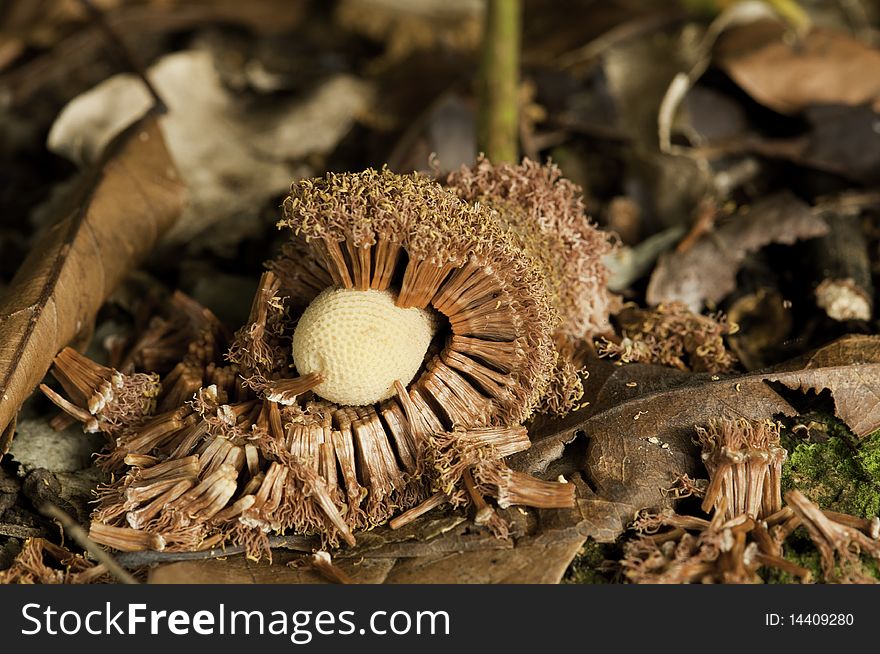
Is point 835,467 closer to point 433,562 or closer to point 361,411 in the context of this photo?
point 433,562

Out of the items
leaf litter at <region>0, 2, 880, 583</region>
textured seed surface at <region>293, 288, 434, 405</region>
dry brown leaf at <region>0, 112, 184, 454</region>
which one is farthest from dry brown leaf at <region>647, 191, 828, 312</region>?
dry brown leaf at <region>0, 112, 184, 454</region>

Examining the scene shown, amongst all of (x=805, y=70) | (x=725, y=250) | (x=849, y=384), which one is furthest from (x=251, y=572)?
(x=805, y=70)

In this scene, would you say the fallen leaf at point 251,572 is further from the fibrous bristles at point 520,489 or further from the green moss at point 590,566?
the green moss at point 590,566

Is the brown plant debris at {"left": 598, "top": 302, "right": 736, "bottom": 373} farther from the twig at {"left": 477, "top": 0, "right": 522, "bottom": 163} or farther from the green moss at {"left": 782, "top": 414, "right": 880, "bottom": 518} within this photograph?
the twig at {"left": 477, "top": 0, "right": 522, "bottom": 163}

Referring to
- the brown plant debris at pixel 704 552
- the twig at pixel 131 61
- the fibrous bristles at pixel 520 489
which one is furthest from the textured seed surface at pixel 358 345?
the twig at pixel 131 61

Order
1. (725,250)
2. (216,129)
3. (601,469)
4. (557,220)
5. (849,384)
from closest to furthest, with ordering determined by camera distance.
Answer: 1. (601,469)
2. (849,384)
3. (557,220)
4. (725,250)
5. (216,129)

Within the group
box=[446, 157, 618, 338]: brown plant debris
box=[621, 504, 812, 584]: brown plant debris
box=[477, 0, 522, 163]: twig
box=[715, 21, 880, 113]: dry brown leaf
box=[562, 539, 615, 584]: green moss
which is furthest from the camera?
box=[715, 21, 880, 113]: dry brown leaf
